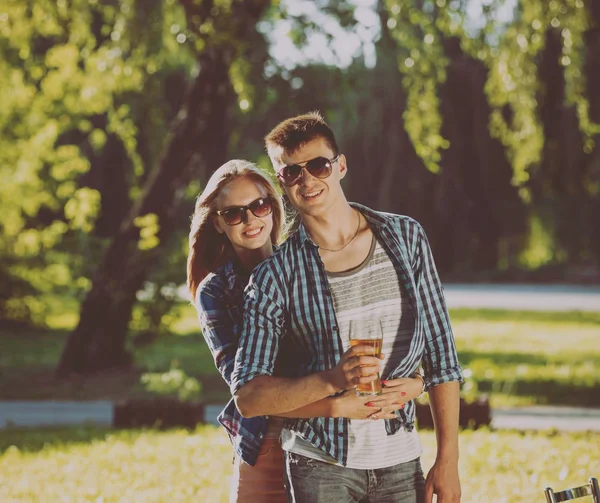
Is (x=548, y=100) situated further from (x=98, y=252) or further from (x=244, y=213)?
(x=244, y=213)

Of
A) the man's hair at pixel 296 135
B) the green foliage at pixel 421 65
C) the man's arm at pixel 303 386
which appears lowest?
the man's arm at pixel 303 386

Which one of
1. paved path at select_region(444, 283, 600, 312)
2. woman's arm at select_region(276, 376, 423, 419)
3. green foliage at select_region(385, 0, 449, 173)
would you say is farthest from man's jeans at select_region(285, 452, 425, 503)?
paved path at select_region(444, 283, 600, 312)

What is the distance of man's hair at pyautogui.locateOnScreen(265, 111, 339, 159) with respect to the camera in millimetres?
3105

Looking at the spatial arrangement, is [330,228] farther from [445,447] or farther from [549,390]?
[549,390]

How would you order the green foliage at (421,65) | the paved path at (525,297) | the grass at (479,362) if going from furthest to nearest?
the paved path at (525,297), the grass at (479,362), the green foliage at (421,65)

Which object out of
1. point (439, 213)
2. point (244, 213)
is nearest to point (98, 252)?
point (244, 213)

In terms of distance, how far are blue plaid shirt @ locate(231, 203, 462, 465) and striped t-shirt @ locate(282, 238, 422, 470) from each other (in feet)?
0.08

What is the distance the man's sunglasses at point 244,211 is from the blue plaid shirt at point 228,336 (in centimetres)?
19

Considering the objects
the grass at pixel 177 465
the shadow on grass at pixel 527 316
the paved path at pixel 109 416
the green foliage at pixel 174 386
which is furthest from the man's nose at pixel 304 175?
the shadow on grass at pixel 527 316

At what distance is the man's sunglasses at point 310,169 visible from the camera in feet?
10.1

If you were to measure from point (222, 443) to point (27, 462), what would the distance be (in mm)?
1573

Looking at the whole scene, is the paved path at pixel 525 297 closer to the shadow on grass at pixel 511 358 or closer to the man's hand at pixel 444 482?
the shadow on grass at pixel 511 358

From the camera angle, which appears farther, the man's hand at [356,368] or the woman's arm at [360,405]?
the woman's arm at [360,405]

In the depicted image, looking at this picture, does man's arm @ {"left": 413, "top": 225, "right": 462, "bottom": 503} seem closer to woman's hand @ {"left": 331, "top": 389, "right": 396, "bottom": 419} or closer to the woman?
the woman
